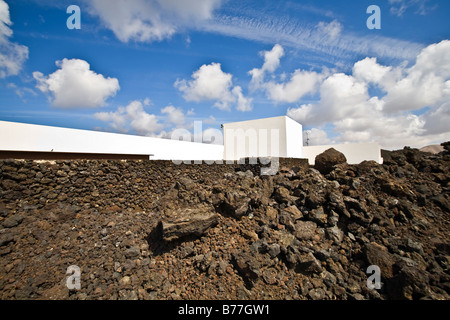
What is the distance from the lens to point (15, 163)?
429 cm

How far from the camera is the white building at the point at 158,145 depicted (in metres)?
9.09

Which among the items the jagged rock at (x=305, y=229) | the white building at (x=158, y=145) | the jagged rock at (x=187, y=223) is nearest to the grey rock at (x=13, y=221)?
the jagged rock at (x=187, y=223)

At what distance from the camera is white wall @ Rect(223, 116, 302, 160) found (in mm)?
14398

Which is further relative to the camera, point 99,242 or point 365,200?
point 365,200

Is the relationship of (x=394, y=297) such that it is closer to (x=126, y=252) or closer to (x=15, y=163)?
(x=126, y=252)

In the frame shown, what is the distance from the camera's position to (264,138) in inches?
585

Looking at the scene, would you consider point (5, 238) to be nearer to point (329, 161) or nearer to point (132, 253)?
point (132, 253)

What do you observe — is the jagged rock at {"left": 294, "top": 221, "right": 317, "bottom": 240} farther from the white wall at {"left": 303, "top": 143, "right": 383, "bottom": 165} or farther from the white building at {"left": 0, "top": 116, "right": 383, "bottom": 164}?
the white wall at {"left": 303, "top": 143, "right": 383, "bottom": 165}

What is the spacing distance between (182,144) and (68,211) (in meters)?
13.6

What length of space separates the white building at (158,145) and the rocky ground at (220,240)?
2.95 meters

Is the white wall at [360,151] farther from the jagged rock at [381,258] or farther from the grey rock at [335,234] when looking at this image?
the jagged rock at [381,258]

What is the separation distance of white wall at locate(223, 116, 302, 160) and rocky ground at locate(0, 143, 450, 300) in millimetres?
8461

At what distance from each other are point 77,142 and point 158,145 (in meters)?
5.43
